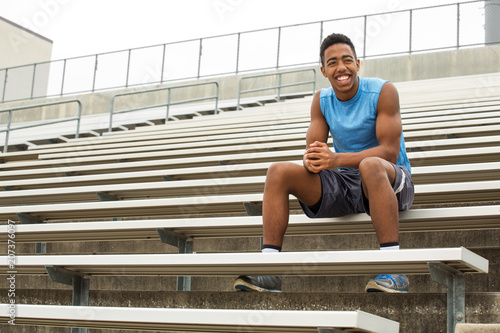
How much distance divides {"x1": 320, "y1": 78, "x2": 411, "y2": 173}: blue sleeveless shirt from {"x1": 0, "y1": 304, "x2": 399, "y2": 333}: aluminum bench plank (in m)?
0.84

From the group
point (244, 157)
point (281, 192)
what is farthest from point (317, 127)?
point (244, 157)

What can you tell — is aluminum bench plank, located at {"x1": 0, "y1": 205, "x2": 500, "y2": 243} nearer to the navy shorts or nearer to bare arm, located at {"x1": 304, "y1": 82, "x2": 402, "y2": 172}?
the navy shorts

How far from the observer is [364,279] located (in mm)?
A: 2305

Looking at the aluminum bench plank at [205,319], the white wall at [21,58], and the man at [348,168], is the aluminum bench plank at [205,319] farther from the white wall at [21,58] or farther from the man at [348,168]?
the white wall at [21,58]

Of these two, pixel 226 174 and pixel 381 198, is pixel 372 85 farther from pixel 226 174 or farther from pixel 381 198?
pixel 226 174

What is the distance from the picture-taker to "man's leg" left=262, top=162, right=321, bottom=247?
206 centimetres

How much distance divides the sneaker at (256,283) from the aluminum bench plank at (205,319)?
25 cm

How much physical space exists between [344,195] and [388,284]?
0.37 metres

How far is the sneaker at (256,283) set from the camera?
2078mm

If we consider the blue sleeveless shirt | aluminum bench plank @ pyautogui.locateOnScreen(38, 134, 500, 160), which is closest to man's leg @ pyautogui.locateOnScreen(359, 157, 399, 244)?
the blue sleeveless shirt

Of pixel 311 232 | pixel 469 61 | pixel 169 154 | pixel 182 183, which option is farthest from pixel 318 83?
pixel 311 232

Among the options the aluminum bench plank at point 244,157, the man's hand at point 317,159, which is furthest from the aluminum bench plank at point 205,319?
the aluminum bench plank at point 244,157

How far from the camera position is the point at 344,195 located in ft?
7.16

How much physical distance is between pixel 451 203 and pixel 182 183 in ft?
4.25
